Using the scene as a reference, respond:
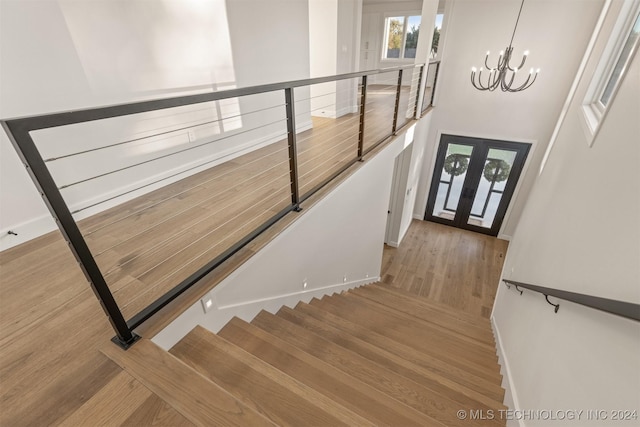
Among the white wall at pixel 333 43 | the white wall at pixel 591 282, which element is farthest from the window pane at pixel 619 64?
the white wall at pixel 333 43

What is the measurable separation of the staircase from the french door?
3838 millimetres

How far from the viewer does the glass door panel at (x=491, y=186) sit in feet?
18.8

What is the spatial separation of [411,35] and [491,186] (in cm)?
518

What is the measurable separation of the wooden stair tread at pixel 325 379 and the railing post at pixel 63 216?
65 centimetres

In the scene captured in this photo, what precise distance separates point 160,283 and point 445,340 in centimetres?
244

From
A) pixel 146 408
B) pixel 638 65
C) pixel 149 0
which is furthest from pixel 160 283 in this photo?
pixel 638 65

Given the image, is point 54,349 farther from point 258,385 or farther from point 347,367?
point 347,367

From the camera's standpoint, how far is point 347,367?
6.22 ft

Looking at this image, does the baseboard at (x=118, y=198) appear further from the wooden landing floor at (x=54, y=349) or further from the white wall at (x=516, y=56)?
the white wall at (x=516, y=56)

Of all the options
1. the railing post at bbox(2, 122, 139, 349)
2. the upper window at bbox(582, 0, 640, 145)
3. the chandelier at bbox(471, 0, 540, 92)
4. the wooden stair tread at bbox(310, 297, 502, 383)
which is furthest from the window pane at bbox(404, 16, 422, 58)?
the railing post at bbox(2, 122, 139, 349)

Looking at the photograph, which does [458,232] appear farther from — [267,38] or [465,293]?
[267,38]

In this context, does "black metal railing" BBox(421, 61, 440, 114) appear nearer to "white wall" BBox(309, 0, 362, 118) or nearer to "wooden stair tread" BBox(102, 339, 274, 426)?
"white wall" BBox(309, 0, 362, 118)

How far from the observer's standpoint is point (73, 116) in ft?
2.88

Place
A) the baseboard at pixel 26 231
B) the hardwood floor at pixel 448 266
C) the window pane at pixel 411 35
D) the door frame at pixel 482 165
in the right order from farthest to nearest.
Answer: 1. the window pane at pixel 411 35
2. the door frame at pixel 482 165
3. the hardwood floor at pixel 448 266
4. the baseboard at pixel 26 231
